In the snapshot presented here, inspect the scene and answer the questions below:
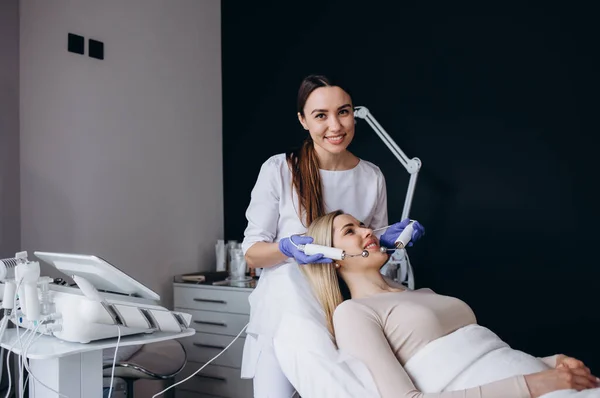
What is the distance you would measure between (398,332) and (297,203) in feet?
1.77

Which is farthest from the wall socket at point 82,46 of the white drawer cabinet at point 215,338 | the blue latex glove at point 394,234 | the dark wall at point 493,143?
the blue latex glove at point 394,234

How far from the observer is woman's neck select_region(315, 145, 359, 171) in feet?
5.77

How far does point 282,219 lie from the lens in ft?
5.81

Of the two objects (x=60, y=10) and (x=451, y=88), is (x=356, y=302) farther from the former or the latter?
(x=60, y=10)

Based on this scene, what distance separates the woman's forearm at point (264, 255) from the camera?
163 centimetres

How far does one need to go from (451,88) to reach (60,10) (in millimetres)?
1747

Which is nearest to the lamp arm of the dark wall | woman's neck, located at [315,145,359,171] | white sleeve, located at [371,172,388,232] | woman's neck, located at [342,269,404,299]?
the dark wall

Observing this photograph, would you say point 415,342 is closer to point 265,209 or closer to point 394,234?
point 394,234

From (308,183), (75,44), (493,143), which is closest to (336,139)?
(308,183)

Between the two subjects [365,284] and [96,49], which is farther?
[96,49]

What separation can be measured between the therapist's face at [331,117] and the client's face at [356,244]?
0.82ft

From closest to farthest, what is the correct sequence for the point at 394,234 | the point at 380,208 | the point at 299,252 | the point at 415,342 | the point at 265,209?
1. the point at 415,342
2. the point at 299,252
3. the point at 394,234
4. the point at 265,209
5. the point at 380,208

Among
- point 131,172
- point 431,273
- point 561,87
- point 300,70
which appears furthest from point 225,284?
point 561,87

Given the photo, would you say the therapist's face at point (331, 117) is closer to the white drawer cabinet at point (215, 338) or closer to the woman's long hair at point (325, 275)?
the woman's long hair at point (325, 275)
